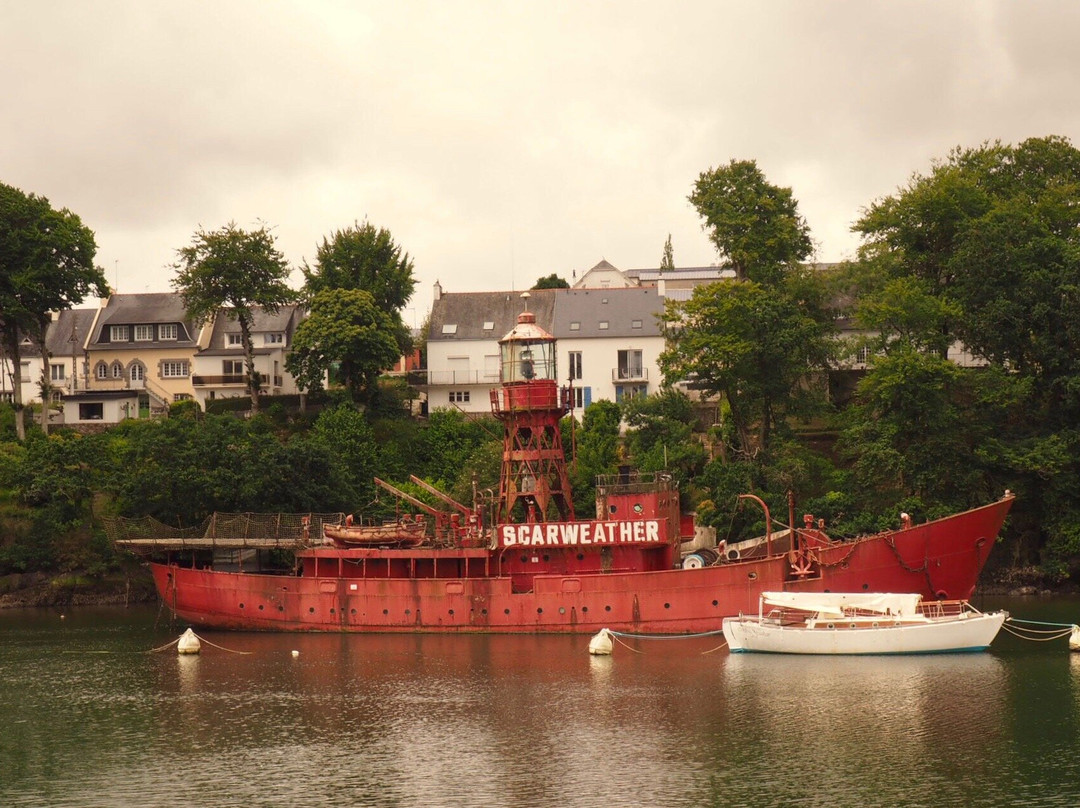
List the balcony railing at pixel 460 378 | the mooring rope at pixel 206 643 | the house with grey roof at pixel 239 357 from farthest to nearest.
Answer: the house with grey roof at pixel 239 357 → the balcony railing at pixel 460 378 → the mooring rope at pixel 206 643

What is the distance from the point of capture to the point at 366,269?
8781cm

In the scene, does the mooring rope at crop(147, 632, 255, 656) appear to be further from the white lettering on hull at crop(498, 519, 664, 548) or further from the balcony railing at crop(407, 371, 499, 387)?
the balcony railing at crop(407, 371, 499, 387)

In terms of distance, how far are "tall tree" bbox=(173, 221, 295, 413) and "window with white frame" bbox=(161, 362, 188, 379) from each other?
8.42 metres

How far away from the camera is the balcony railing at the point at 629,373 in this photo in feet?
276

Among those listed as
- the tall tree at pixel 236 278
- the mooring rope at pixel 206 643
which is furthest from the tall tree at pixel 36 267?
the mooring rope at pixel 206 643

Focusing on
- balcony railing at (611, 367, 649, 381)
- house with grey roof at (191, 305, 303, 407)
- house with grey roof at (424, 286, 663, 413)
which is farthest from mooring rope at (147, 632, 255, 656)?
balcony railing at (611, 367, 649, 381)

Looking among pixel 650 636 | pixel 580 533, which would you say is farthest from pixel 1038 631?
pixel 580 533

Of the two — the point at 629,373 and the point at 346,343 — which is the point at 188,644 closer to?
the point at 346,343

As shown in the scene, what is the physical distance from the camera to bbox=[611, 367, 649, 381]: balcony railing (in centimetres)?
8406

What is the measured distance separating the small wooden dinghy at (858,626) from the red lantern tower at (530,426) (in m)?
10.5

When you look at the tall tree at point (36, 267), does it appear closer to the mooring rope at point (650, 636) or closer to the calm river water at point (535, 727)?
the calm river water at point (535, 727)

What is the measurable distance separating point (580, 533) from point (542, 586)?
2.47 metres

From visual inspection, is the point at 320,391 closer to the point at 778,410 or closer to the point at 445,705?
the point at 778,410

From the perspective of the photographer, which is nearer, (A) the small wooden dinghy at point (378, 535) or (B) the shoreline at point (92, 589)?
(A) the small wooden dinghy at point (378, 535)
